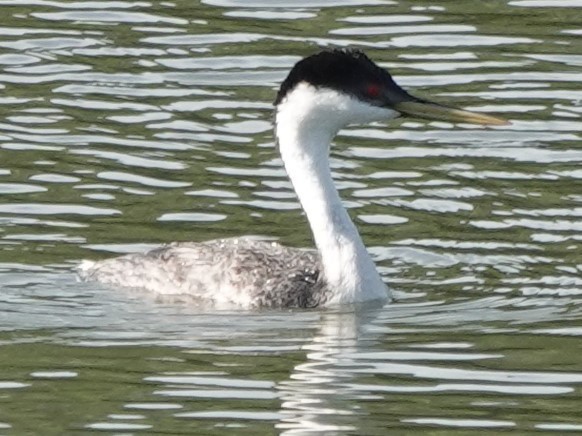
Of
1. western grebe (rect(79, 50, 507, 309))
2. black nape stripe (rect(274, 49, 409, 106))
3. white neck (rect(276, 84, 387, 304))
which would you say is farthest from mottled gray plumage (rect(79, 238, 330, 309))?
black nape stripe (rect(274, 49, 409, 106))

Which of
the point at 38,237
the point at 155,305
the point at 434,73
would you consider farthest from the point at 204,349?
the point at 434,73

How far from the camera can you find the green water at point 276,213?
12.4m

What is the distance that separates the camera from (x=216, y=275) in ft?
50.3

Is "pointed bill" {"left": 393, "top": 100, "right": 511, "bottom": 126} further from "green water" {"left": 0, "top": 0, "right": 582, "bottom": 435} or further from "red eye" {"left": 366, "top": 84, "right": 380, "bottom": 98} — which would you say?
"green water" {"left": 0, "top": 0, "right": 582, "bottom": 435}

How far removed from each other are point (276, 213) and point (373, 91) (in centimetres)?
188

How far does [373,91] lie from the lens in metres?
15.1

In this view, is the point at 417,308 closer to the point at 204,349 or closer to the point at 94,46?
the point at 204,349

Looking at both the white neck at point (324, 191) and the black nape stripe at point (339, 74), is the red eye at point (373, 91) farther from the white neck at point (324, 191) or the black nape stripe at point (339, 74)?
the white neck at point (324, 191)

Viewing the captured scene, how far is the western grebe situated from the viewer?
14992 mm

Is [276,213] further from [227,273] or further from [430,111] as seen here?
[430,111]

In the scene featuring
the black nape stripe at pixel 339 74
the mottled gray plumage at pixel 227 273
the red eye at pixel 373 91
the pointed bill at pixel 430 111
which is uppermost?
the black nape stripe at pixel 339 74

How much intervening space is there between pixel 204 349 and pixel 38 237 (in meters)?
2.73

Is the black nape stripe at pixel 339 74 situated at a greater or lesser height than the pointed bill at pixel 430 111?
greater

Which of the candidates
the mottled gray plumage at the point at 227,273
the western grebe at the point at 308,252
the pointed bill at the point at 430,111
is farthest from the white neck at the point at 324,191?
the pointed bill at the point at 430,111
